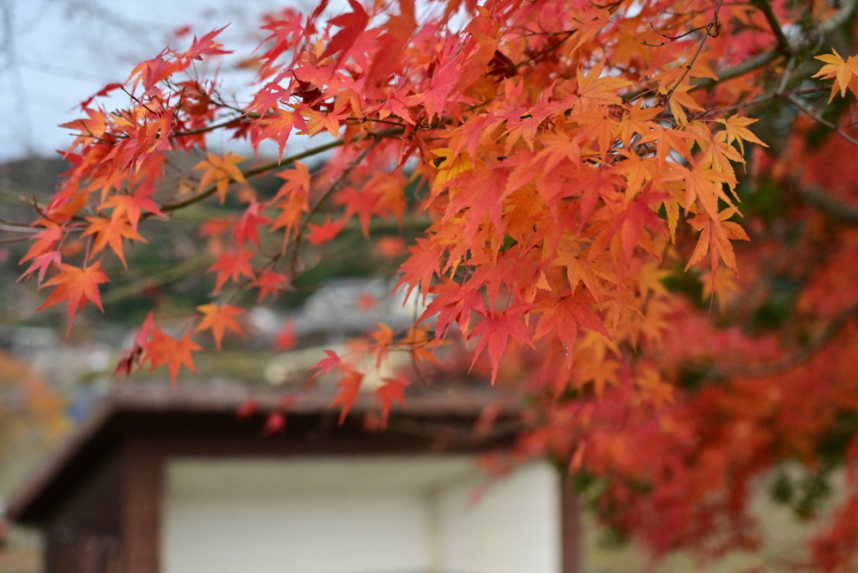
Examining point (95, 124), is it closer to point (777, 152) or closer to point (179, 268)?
point (179, 268)

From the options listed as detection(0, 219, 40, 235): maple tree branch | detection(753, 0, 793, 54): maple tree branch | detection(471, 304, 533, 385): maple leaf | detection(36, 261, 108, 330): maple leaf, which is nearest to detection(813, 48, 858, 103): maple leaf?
detection(753, 0, 793, 54): maple tree branch

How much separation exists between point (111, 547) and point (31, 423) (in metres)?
14.4

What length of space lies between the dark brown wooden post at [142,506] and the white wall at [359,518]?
0.79m

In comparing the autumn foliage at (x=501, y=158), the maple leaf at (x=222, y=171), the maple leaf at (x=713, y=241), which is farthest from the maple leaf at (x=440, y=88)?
the maple leaf at (x=222, y=171)

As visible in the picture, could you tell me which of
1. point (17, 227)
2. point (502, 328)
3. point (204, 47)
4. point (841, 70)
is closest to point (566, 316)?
point (502, 328)

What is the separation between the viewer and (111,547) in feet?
20.8

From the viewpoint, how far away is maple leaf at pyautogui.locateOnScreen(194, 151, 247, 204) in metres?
2.05

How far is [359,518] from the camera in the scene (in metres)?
8.41

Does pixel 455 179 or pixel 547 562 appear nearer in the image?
pixel 455 179

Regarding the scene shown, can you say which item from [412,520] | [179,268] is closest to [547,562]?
[412,520]

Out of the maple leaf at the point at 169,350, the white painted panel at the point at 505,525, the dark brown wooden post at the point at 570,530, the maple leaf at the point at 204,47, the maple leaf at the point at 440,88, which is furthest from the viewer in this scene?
the white painted panel at the point at 505,525

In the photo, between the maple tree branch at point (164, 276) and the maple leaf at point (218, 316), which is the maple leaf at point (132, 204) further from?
the maple tree branch at point (164, 276)

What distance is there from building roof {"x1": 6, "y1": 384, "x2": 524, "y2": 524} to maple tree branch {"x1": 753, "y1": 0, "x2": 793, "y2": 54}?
3434 millimetres

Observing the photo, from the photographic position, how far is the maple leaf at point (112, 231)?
1.79 metres
